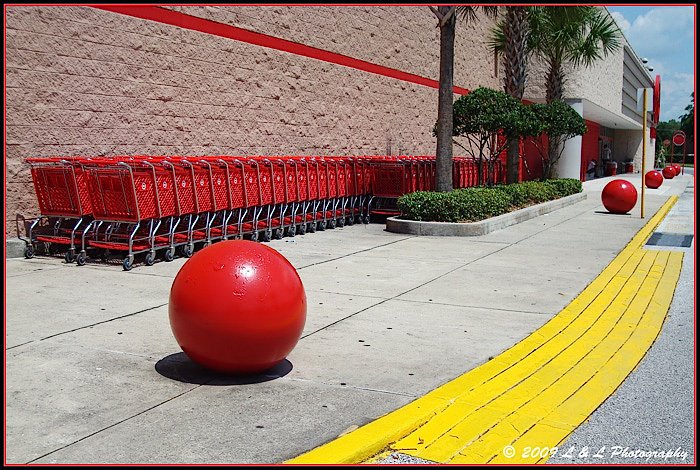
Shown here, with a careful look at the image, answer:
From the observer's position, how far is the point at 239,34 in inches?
635

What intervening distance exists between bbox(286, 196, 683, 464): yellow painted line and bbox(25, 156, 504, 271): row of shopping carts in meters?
5.76

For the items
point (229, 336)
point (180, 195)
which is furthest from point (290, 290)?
point (180, 195)

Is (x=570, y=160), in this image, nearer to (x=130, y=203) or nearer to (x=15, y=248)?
(x=130, y=203)

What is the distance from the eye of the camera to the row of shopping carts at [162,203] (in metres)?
10.5

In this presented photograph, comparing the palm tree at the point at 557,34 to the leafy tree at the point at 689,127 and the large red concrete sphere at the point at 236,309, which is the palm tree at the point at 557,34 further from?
the leafy tree at the point at 689,127

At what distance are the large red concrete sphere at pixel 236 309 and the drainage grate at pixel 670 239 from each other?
453 inches

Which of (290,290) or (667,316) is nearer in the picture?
(290,290)

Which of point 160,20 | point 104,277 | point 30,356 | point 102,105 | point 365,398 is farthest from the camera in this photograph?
point 160,20

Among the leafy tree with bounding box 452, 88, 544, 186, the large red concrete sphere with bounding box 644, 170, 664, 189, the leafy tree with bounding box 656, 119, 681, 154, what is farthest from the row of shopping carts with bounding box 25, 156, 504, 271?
the leafy tree with bounding box 656, 119, 681, 154

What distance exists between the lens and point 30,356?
20.2ft

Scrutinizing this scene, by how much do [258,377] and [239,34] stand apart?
11.8 meters

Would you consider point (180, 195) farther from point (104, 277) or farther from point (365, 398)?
point (365, 398)

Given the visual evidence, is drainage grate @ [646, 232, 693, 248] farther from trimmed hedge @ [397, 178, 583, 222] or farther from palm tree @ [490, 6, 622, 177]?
palm tree @ [490, 6, 622, 177]

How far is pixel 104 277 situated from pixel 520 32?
1691 centimetres
